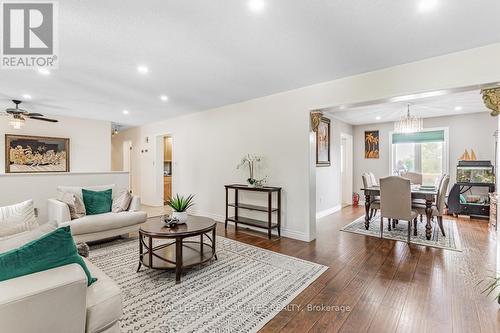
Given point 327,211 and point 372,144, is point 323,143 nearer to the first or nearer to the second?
point 327,211

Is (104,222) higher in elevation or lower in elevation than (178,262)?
higher

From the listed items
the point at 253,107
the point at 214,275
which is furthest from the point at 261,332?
the point at 253,107

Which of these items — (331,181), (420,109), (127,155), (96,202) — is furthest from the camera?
(127,155)

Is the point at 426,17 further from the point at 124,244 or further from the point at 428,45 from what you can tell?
the point at 124,244

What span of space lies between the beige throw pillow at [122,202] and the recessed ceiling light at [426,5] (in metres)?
4.42

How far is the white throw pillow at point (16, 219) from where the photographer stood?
2137 mm

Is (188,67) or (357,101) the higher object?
(188,67)

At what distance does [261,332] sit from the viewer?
5.83 ft

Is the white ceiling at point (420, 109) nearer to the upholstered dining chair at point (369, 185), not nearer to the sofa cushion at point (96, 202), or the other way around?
the upholstered dining chair at point (369, 185)

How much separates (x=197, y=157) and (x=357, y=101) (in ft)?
12.2

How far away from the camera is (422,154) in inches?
250

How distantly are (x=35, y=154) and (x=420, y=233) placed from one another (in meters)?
8.27

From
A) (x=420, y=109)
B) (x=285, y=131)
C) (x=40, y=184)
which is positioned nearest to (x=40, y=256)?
(x=40, y=184)

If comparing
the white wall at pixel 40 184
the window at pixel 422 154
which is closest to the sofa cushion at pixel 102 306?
the white wall at pixel 40 184
